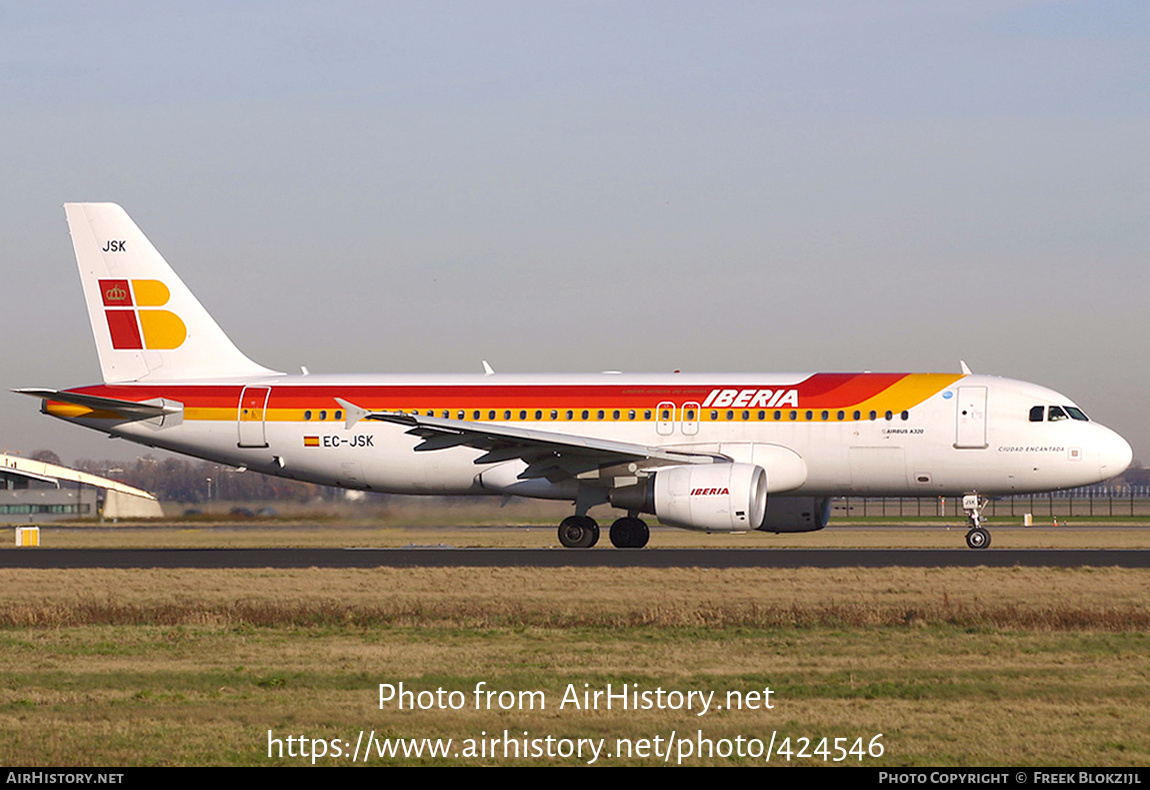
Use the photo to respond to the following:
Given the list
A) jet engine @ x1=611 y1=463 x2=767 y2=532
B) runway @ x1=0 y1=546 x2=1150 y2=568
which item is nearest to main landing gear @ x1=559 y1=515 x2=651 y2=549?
runway @ x1=0 y1=546 x2=1150 y2=568

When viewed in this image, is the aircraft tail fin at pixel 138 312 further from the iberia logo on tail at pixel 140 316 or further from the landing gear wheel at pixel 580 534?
the landing gear wheel at pixel 580 534

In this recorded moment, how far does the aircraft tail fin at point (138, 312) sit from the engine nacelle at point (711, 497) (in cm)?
1134

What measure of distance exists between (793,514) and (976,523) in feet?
13.1

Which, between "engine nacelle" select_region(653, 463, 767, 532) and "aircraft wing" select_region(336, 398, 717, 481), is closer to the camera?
"engine nacelle" select_region(653, 463, 767, 532)

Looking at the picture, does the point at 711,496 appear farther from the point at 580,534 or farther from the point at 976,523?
the point at 976,523

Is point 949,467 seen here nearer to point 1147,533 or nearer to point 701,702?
point 1147,533

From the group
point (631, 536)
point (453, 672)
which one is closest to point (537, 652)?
point (453, 672)

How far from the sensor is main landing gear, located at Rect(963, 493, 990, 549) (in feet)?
98.6

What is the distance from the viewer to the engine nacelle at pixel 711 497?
27.7 m

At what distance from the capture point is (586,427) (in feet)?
103

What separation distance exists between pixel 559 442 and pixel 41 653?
49.8 ft

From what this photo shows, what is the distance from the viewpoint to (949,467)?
30125 millimetres

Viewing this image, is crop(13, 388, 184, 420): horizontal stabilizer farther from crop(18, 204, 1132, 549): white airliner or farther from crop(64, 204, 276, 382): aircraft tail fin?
crop(64, 204, 276, 382): aircraft tail fin

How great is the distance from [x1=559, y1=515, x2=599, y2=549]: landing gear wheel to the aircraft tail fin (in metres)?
8.70
